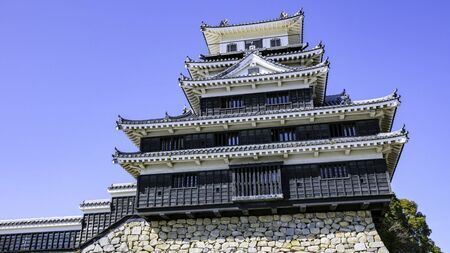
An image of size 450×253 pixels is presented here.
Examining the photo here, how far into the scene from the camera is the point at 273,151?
22.8m

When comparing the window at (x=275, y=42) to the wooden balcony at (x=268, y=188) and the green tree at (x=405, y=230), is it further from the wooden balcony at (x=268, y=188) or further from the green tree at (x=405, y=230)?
the green tree at (x=405, y=230)

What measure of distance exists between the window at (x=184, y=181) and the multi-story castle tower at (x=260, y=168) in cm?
6

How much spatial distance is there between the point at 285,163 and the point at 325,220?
12.1ft

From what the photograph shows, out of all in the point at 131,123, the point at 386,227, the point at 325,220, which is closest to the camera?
the point at 325,220

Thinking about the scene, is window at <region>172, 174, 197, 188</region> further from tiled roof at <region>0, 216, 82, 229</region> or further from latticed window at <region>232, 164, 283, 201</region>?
tiled roof at <region>0, 216, 82, 229</region>

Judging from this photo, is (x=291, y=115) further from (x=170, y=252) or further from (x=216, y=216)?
(x=170, y=252)

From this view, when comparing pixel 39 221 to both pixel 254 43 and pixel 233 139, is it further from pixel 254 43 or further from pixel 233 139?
pixel 254 43

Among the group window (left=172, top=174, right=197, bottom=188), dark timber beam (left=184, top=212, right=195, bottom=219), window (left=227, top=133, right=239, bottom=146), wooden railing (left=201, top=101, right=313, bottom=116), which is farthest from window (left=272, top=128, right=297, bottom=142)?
dark timber beam (left=184, top=212, right=195, bottom=219)

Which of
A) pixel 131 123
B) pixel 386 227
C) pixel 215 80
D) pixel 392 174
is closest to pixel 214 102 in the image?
pixel 215 80

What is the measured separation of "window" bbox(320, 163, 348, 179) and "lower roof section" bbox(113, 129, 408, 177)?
2.32 ft

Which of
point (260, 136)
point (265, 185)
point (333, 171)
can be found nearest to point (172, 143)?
point (260, 136)

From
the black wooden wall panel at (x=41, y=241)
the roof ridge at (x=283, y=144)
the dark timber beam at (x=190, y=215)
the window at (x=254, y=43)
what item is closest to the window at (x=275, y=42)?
the window at (x=254, y=43)

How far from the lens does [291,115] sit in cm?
2358

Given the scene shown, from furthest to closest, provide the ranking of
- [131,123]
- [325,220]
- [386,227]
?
1. [386,227]
2. [131,123]
3. [325,220]
